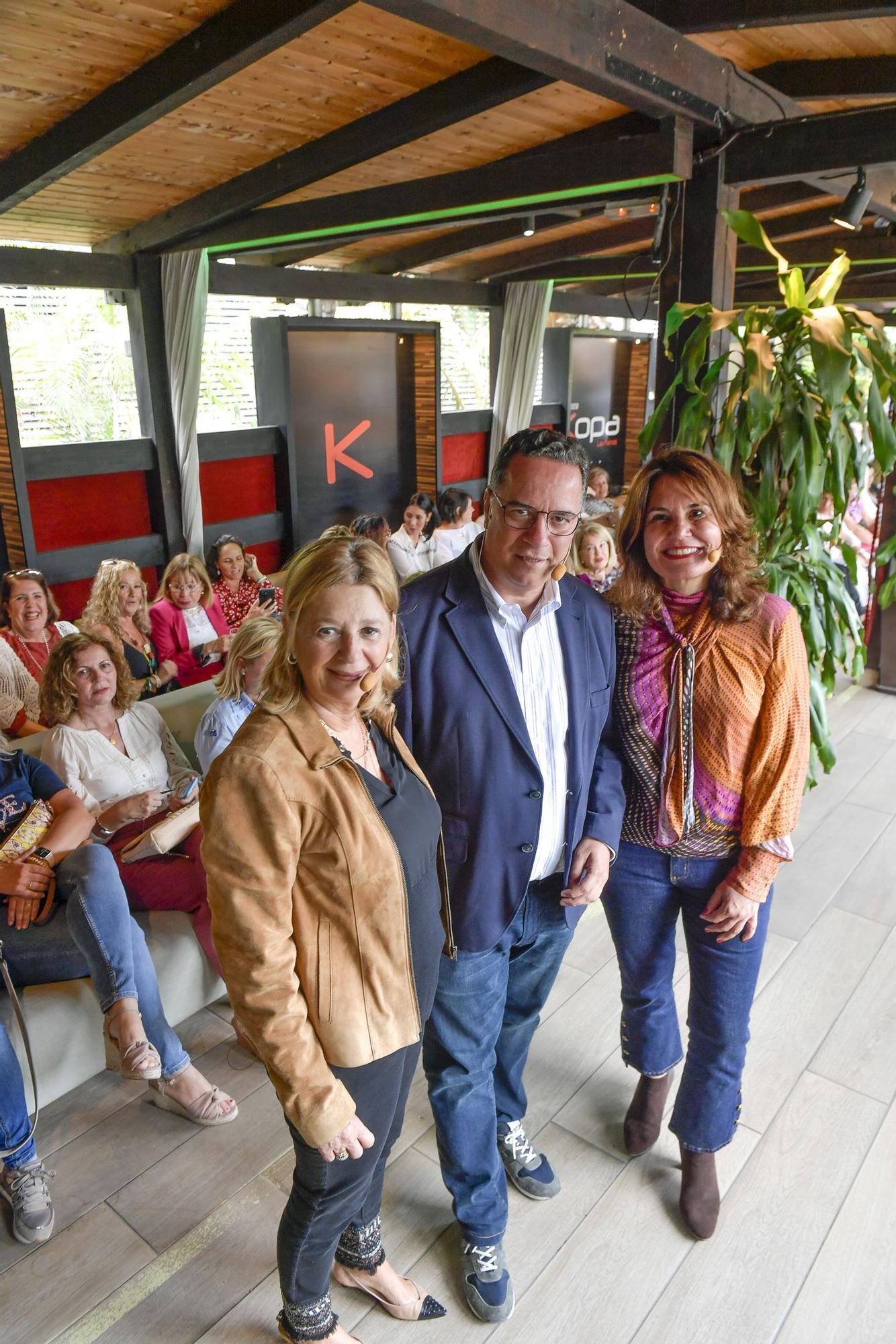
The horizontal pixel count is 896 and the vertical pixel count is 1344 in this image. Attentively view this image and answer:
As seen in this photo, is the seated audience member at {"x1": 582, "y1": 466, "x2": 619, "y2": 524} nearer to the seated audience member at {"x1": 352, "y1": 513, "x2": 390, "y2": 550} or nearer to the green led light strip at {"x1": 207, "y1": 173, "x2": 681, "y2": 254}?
the seated audience member at {"x1": 352, "y1": 513, "x2": 390, "y2": 550}

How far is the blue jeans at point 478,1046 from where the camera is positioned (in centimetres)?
182

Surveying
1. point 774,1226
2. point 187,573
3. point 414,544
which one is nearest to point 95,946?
point 774,1226

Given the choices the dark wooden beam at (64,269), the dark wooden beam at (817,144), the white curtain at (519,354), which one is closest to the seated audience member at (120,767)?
the dark wooden beam at (817,144)

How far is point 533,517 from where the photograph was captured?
1.65 meters

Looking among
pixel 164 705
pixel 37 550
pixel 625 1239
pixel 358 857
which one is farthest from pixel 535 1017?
pixel 37 550

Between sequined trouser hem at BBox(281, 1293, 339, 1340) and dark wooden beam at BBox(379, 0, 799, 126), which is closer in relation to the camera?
sequined trouser hem at BBox(281, 1293, 339, 1340)

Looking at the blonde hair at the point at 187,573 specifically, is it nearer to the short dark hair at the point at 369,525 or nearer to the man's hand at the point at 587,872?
the short dark hair at the point at 369,525

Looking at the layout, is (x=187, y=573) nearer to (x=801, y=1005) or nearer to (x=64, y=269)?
(x=64, y=269)

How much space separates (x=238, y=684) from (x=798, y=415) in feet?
6.43

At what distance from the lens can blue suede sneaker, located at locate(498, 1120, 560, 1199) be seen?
2170mm

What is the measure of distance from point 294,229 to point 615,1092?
210 inches

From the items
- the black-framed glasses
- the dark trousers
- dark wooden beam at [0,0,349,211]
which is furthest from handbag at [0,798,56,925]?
dark wooden beam at [0,0,349,211]

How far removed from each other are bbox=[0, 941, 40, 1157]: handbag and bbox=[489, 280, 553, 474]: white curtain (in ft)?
28.1

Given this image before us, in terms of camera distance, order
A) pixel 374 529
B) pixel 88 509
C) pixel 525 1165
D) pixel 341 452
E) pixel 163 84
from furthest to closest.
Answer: pixel 341 452, pixel 88 509, pixel 374 529, pixel 163 84, pixel 525 1165
